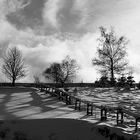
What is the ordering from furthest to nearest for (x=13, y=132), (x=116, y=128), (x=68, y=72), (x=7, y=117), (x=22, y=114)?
(x=68, y=72)
(x=22, y=114)
(x=7, y=117)
(x=13, y=132)
(x=116, y=128)

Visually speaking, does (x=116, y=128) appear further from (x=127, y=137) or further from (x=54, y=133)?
(x=54, y=133)

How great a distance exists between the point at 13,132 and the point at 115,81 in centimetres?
3005

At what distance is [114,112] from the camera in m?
16.4

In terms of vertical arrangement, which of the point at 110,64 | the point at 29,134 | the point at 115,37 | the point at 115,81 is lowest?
the point at 29,134

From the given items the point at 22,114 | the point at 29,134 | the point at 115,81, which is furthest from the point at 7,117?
the point at 115,81

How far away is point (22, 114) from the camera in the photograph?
46.9ft

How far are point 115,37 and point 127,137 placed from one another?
35823mm

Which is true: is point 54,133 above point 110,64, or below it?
below

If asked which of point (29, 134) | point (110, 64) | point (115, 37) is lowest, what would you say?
point (29, 134)

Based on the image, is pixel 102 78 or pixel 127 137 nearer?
pixel 127 137

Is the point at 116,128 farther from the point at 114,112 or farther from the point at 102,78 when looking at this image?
the point at 102,78

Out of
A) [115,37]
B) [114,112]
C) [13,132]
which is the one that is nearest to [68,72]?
[115,37]

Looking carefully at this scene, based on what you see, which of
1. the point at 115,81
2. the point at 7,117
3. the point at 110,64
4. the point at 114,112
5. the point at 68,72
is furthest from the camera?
the point at 68,72

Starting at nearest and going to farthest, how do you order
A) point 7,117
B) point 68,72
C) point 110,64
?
point 7,117
point 110,64
point 68,72
